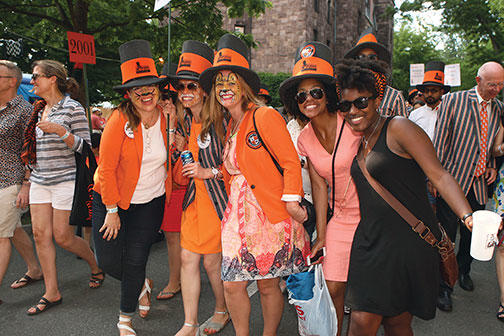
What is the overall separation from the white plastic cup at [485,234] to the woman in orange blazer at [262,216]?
1206mm

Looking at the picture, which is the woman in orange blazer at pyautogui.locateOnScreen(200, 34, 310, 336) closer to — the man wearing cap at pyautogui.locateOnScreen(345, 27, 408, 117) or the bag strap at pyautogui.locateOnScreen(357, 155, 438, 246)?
the bag strap at pyautogui.locateOnScreen(357, 155, 438, 246)

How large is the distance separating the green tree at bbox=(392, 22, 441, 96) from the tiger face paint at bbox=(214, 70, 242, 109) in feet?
115

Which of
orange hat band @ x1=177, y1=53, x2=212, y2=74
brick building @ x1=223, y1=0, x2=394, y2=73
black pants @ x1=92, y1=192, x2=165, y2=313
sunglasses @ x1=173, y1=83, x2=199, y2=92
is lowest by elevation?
black pants @ x1=92, y1=192, x2=165, y2=313

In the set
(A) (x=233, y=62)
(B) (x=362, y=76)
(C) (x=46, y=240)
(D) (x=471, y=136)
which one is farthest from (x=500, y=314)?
(C) (x=46, y=240)

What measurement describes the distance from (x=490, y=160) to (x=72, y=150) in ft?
14.5

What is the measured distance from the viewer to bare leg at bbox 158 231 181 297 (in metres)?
4.23

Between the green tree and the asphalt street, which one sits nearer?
the asphalt street

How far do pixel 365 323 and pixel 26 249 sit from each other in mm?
3901

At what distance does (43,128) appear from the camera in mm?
3594

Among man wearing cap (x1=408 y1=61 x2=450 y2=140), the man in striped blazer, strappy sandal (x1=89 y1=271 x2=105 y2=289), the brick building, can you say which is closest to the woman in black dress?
the man in striped blazer

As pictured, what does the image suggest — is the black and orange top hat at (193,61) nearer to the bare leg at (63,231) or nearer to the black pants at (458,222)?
the bare leg at (63,231)

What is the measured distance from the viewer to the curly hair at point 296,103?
2.96 metres

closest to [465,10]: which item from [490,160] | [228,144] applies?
[490,160]

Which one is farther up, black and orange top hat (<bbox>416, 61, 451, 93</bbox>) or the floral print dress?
black and orange top hat (<bbox>416, 61, 451, 93</bbox>)
